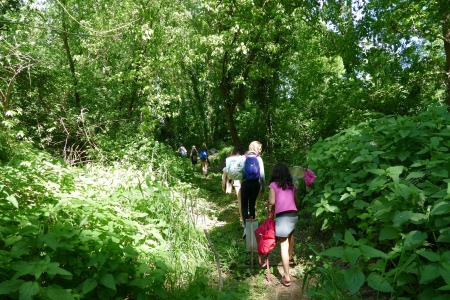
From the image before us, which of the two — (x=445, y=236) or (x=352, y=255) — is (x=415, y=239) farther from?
(x=352, y=255)

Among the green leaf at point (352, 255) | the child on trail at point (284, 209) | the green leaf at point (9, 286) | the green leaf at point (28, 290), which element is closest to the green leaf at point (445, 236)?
the green leaf at point (352, 255)

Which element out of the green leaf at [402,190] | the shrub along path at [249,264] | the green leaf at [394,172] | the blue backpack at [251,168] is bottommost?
the shrub along path at [249,264]

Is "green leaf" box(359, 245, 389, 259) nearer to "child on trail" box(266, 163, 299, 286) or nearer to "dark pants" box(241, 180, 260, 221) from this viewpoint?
"child on trail" box(266, 163, 299, 286)

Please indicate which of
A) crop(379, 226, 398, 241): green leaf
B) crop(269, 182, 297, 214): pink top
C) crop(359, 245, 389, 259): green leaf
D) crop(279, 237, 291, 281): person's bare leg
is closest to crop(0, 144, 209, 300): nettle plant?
crop(279, 237, 291, 281): person's bare leg

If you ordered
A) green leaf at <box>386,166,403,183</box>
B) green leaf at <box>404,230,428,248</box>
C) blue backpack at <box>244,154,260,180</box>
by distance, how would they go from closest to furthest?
green leaf at <box>404,230,428,248</box> → green leaf at <box>386,166,403,183</box> → blue backpack at <box>244,154,260,180</box>

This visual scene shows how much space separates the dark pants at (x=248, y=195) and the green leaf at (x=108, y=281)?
3.25m

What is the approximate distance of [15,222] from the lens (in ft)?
10.3

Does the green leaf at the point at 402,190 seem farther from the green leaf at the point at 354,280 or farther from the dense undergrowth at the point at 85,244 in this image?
the dense undergrowth at the point at 85,244

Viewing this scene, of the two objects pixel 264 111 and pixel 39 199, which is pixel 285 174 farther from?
pixel 264 111

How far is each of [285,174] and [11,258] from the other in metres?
3.19

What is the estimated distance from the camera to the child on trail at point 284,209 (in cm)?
415

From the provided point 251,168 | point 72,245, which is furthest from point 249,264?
point 72,245

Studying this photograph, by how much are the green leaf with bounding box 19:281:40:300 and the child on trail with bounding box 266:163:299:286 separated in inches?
111

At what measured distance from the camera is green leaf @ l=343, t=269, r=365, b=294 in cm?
205
